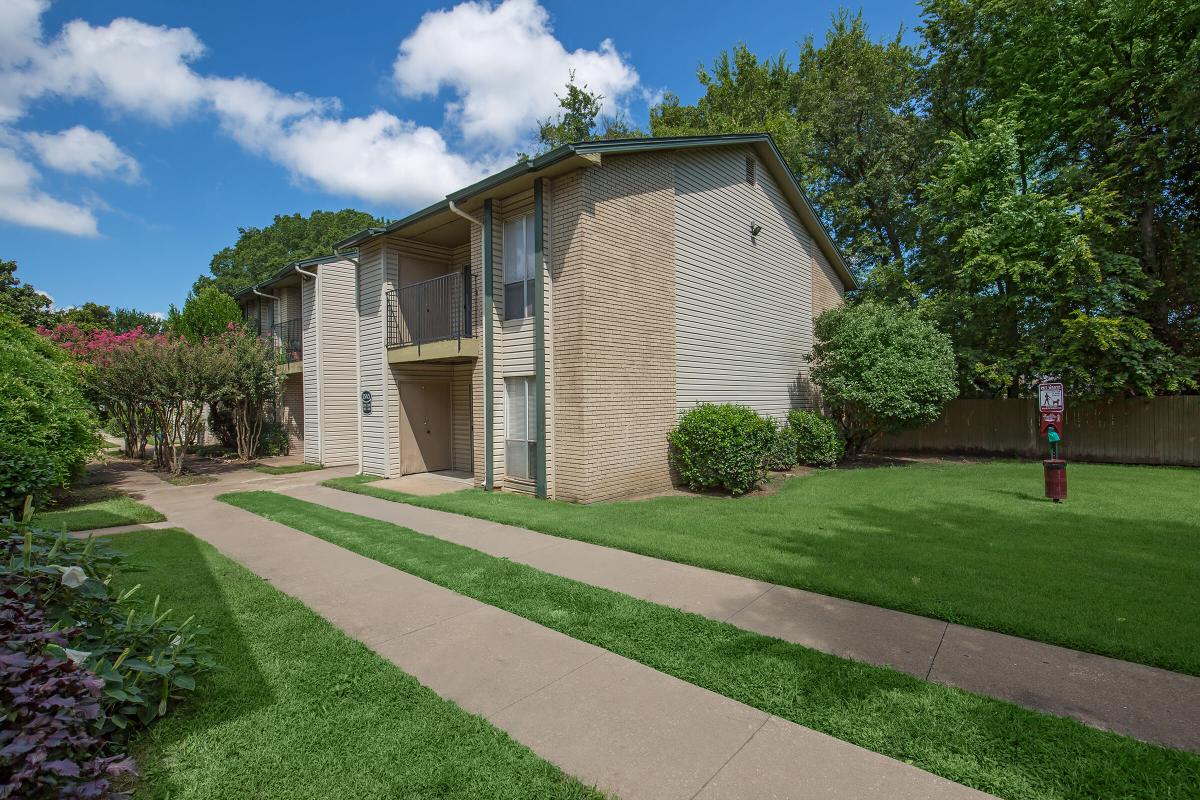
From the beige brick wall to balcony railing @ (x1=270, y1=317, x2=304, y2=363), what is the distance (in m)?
11.2

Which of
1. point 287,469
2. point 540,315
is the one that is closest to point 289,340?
point 287,469

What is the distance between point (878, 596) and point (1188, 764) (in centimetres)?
225

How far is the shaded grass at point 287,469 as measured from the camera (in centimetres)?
1430

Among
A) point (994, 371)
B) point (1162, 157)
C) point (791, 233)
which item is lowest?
point (994, 371)

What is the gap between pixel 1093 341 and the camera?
14.6 meters

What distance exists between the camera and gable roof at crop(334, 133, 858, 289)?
9266 mm

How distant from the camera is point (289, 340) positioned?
17.8 m

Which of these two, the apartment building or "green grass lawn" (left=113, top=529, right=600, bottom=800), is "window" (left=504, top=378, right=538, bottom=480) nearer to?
the apartment building

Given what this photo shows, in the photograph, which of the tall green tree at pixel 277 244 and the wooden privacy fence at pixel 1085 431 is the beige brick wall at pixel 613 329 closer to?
the wooden privacy fence at pixel 1085 431

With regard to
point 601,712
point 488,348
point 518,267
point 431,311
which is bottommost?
point 601,712

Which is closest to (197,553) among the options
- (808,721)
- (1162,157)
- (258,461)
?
(808,721)

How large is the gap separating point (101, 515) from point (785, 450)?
Result: 13480mm

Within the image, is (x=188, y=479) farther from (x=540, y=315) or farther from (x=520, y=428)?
(x=540, y=315)

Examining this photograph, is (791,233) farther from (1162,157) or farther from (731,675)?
(731,675)
